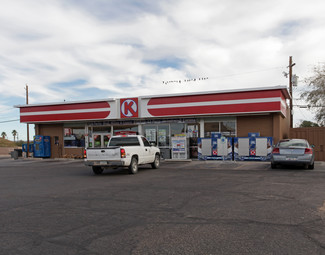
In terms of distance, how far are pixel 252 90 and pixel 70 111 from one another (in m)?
14.2

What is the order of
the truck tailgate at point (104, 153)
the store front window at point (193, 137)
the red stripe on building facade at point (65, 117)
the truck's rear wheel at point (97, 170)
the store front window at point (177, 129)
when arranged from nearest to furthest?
the truck tailgate at point (104, 153) → the truck's rear wheel at point (97, 170) → the store front window at point (193, 137) → the store front window at point (177, 129) → the red stripe on building facade at point (65, 117)

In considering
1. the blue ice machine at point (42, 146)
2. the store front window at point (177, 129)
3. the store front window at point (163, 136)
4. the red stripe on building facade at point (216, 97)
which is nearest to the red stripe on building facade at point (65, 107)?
the blue ice machine at point (42, 146)

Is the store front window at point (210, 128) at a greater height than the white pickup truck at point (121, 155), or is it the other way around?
the store front window at point (210, 128)

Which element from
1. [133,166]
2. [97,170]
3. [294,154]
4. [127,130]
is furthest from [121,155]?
[127,130]

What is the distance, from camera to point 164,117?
71.6ft

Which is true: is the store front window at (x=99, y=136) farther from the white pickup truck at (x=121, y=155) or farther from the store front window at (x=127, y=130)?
the white pickup truck at (x=121, y=155)

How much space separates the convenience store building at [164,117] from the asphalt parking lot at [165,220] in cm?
1049

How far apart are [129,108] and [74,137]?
652 cm

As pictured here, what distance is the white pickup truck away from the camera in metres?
12.6

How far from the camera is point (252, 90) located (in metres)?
18.8

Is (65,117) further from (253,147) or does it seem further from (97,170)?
(253,147)

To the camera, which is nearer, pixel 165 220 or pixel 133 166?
pixel 165 220

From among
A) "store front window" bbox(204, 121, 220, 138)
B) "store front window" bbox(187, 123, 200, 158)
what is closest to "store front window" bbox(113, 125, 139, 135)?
"store front window" bbox(187, 123, 200, 158)

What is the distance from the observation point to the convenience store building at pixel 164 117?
63.2 ft
